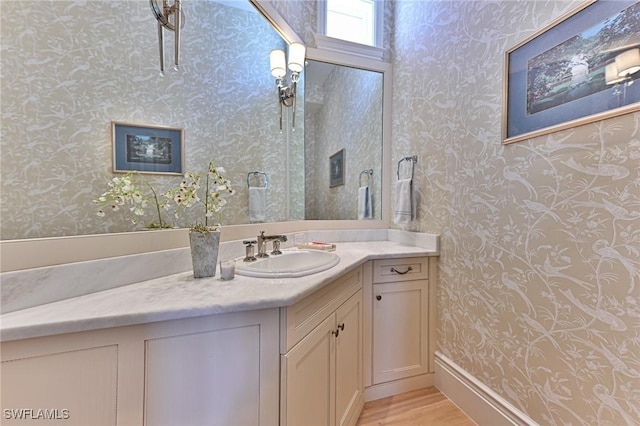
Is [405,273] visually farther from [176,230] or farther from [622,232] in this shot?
[176,230]

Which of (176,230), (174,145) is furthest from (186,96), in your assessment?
(176,230)

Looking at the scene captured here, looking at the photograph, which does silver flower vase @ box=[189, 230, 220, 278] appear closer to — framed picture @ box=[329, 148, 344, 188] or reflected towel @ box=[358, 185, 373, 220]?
framed picture @ box=[329, 148, 344, 188]

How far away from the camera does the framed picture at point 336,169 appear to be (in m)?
2.01

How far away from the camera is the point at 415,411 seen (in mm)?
1454

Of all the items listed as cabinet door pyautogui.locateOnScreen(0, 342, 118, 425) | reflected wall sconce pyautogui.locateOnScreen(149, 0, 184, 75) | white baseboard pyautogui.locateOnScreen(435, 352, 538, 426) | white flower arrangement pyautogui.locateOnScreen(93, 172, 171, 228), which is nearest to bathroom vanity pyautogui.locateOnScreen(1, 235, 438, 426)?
cabinet door pyautogui.locateOnScreen(0, 342, 118, 425)

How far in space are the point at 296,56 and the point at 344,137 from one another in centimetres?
66

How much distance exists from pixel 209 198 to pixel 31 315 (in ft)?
2.25

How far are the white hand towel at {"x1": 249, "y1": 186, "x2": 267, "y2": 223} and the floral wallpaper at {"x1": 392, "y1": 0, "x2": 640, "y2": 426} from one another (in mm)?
1057

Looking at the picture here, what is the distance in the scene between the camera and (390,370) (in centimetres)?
158

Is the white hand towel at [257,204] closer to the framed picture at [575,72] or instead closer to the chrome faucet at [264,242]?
the chrome faucet at [264,242]

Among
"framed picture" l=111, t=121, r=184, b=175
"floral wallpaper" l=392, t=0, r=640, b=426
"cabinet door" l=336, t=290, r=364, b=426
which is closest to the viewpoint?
"floral wallpaper" l=392, t=0, r=640, b=426

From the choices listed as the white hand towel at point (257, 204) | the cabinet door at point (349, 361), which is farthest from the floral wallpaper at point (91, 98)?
the cabinet door at point (349, 361)

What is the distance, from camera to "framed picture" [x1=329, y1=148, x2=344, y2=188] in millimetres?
2012

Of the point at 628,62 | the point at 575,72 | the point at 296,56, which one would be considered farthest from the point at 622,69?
the point at 296,56
